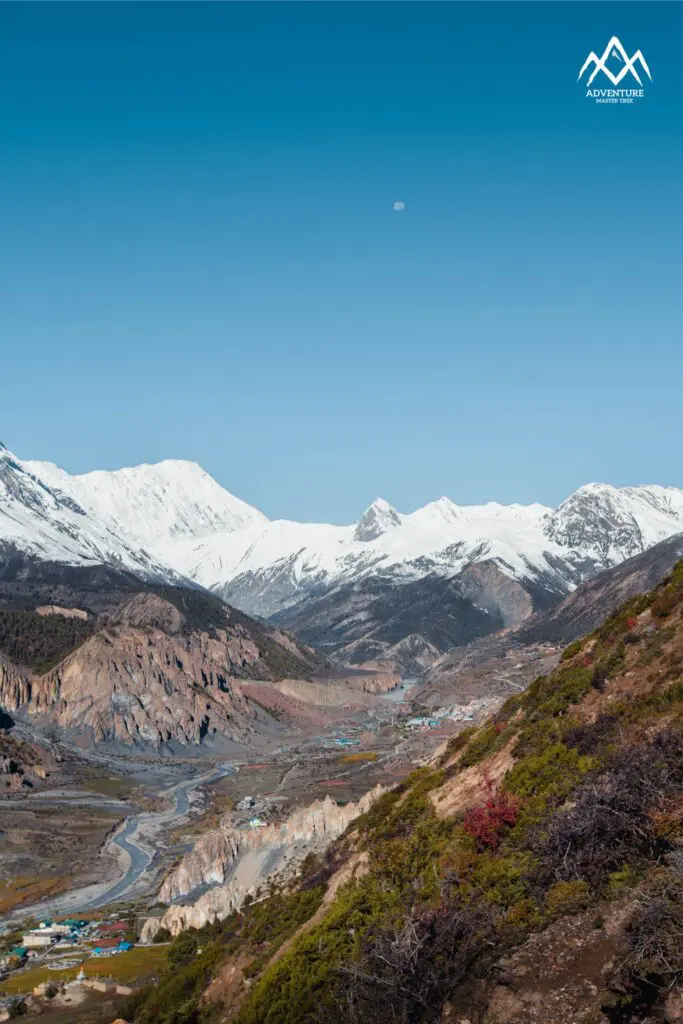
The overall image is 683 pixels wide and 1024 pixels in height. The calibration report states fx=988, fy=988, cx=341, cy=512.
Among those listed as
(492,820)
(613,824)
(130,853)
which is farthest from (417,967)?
(130,853)

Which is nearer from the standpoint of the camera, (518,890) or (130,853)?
(518,890)

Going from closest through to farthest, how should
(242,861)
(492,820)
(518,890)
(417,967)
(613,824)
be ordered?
1. (417,967)
2. (613,824)
3. (518,890)
4. (492,820)
5. (242,861)

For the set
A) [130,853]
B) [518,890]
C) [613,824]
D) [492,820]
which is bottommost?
[130,853]

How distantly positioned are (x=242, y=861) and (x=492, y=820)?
60550mm

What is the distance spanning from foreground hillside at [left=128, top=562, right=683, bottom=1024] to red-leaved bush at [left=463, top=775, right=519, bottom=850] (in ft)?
0.26

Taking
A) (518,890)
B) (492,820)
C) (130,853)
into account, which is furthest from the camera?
(130,853)

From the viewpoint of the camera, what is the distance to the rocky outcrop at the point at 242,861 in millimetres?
76812

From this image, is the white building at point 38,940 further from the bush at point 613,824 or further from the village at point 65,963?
the bush at point 613,824

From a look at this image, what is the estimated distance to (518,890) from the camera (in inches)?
1249

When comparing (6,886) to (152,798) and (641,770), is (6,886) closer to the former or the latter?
(152,798)

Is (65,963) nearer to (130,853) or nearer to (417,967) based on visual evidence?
(130,853)

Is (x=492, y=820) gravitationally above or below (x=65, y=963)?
above

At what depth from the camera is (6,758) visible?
185000 mm

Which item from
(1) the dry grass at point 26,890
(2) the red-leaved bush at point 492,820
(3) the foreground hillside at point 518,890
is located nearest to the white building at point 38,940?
(1) the dry grass at point 26,890
